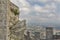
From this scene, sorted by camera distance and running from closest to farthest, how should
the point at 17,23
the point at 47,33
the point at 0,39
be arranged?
the point at 0,39 < the point at 17,23 < the point at 47,33

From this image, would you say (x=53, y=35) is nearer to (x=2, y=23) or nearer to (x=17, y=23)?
(x=17, y=23)

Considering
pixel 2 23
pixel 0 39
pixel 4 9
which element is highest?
pixel 4 9

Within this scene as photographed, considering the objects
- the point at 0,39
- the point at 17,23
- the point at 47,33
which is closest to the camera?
the point at 0,39

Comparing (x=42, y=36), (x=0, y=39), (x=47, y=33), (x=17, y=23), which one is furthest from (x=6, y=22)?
(x=42, y=36)

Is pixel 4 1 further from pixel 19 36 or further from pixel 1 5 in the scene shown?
pixel 19 36

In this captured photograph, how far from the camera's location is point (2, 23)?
5.57 metres

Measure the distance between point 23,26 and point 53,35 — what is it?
661 centimetres

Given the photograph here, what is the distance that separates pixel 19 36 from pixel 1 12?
16.5ft

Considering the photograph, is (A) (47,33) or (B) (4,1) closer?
(B) (4,1)

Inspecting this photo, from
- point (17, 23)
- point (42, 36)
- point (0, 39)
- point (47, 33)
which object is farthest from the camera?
point (42, 36)

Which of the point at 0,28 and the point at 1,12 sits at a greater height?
the point at 1,12

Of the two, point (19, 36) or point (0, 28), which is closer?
point (0, 28)

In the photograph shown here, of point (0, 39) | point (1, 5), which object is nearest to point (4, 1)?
point (1, 5)

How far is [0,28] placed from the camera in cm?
551
